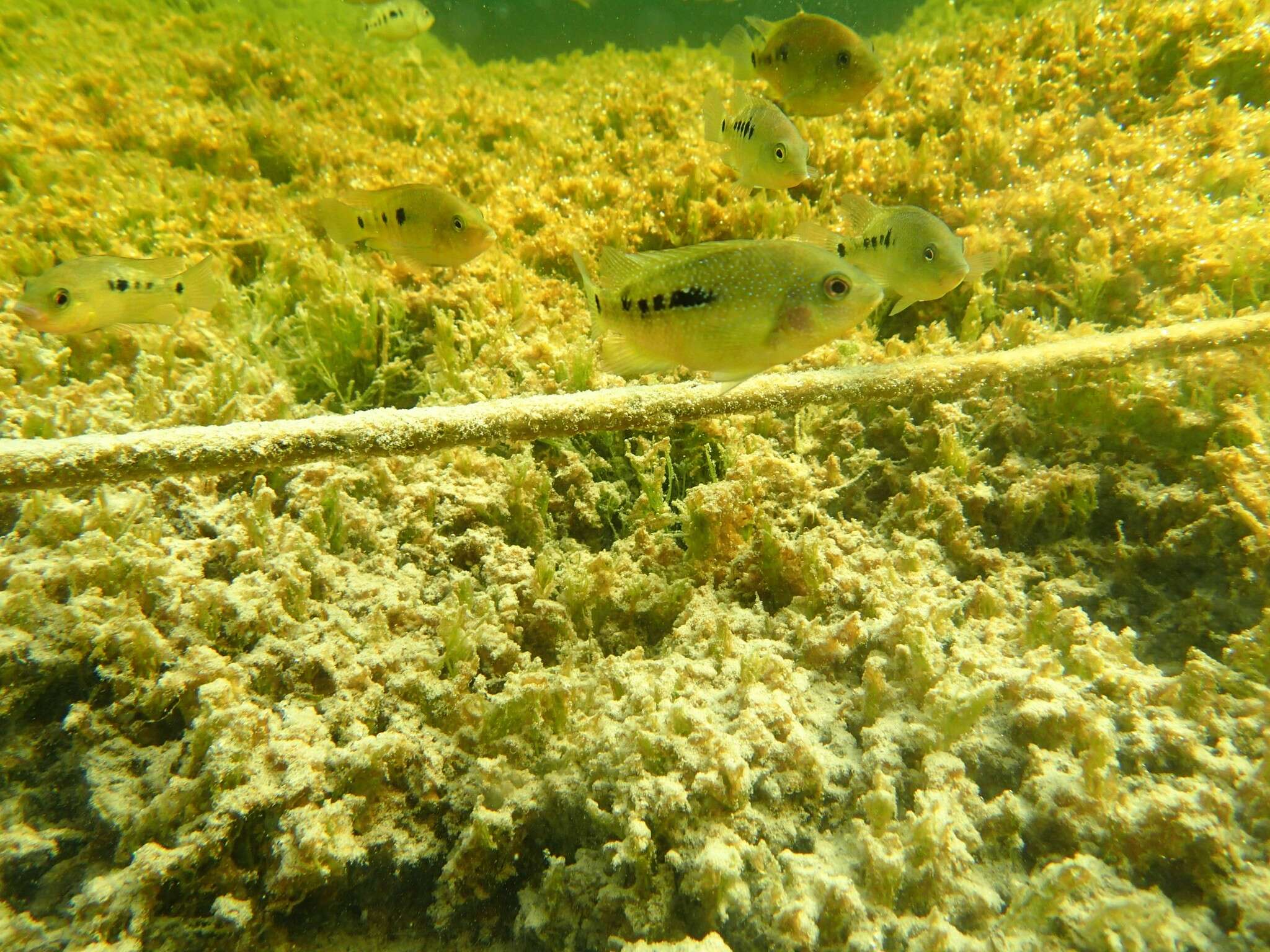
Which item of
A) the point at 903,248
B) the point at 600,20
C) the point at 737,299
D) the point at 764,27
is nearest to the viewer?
the point at 737,299

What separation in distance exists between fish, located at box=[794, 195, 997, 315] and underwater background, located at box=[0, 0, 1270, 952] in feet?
2.68

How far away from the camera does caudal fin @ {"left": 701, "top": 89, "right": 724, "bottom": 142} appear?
3588 millimetres

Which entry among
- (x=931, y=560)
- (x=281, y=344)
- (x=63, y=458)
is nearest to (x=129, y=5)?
(x=281, y=344)

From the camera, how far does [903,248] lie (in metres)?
3.06

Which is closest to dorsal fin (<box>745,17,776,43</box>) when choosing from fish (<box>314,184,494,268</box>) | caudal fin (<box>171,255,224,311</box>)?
fish (<box>314,184,494,268</box>)

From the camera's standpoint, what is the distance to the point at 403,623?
2.81 metres

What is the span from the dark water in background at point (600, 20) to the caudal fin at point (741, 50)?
2417 cm

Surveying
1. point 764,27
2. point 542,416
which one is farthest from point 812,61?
point 542,416

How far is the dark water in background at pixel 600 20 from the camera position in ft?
88.9

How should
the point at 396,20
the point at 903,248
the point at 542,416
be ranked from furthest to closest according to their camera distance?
the point at 396,20
the point at 903,248
the point at 542,416

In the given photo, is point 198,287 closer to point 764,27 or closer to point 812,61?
point 764,27

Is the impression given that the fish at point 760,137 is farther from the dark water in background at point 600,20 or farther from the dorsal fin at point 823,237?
the dark water in background at point 600,20

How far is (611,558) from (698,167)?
4.33 metres

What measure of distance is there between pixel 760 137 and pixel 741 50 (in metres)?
0.96
